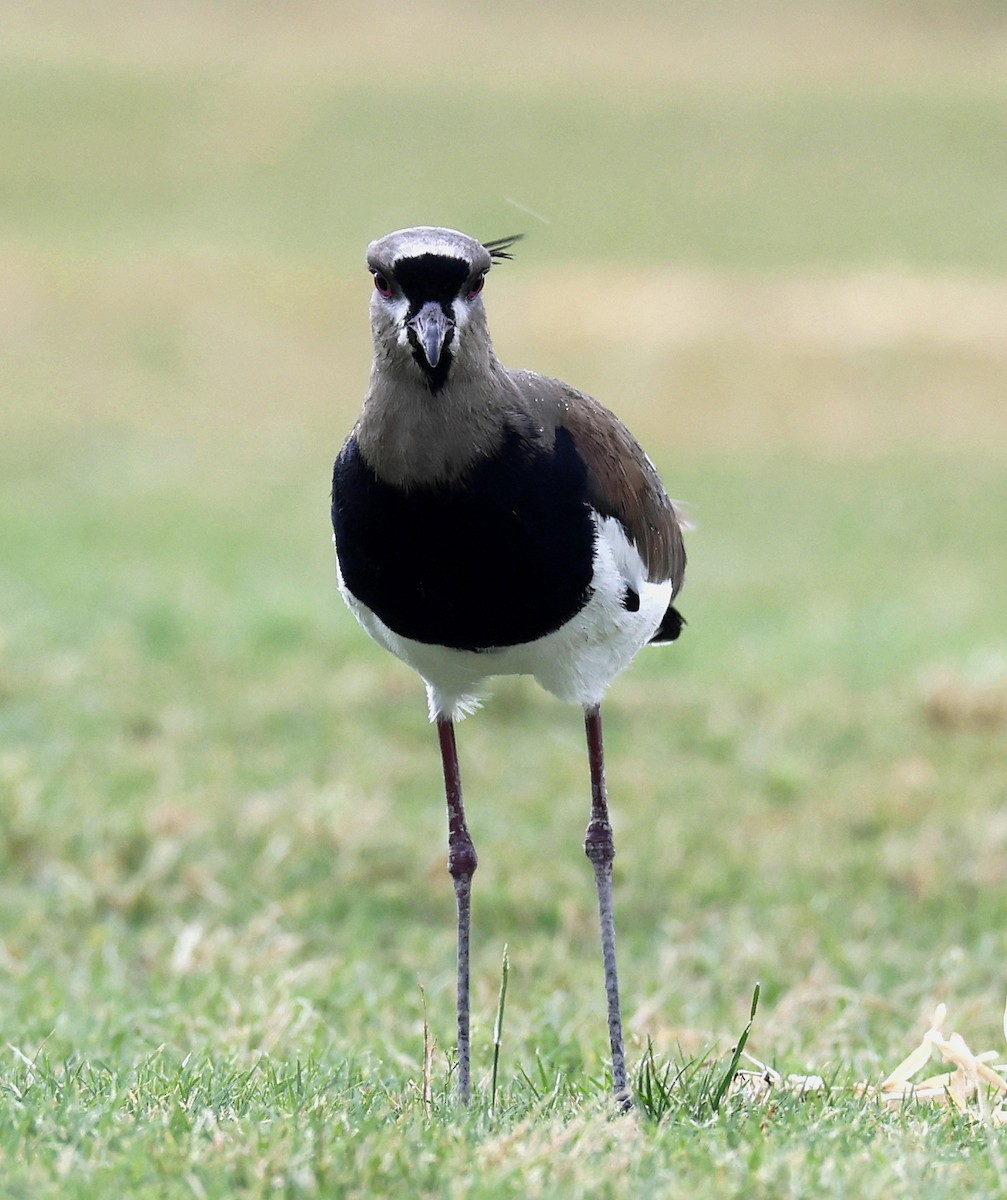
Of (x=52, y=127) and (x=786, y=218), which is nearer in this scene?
(x=786, y=218)

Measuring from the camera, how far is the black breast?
3.37 meters

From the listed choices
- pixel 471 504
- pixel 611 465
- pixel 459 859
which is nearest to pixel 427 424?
pixel 471 504

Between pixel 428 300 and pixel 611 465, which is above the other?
pixel 428 300

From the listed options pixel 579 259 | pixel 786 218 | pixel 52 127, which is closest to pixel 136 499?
pixel 579 259

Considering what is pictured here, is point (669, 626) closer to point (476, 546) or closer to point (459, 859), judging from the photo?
point (459, 859)

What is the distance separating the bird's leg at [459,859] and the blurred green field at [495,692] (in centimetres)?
17

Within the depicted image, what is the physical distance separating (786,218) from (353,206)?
25.4 ft

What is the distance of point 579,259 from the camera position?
26.6 metres

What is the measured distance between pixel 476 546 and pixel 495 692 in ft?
15.2

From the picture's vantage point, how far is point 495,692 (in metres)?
7.97

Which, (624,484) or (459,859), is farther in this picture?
(459,859)

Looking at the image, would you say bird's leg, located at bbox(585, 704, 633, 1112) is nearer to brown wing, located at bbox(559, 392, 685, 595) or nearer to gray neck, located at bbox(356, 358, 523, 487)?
brown wing, located at bbox(559, 392, 685, 595)

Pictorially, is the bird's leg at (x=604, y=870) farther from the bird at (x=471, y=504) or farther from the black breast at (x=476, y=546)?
the black breast at (x=476, y=546)

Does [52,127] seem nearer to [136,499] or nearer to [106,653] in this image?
[136,499]
